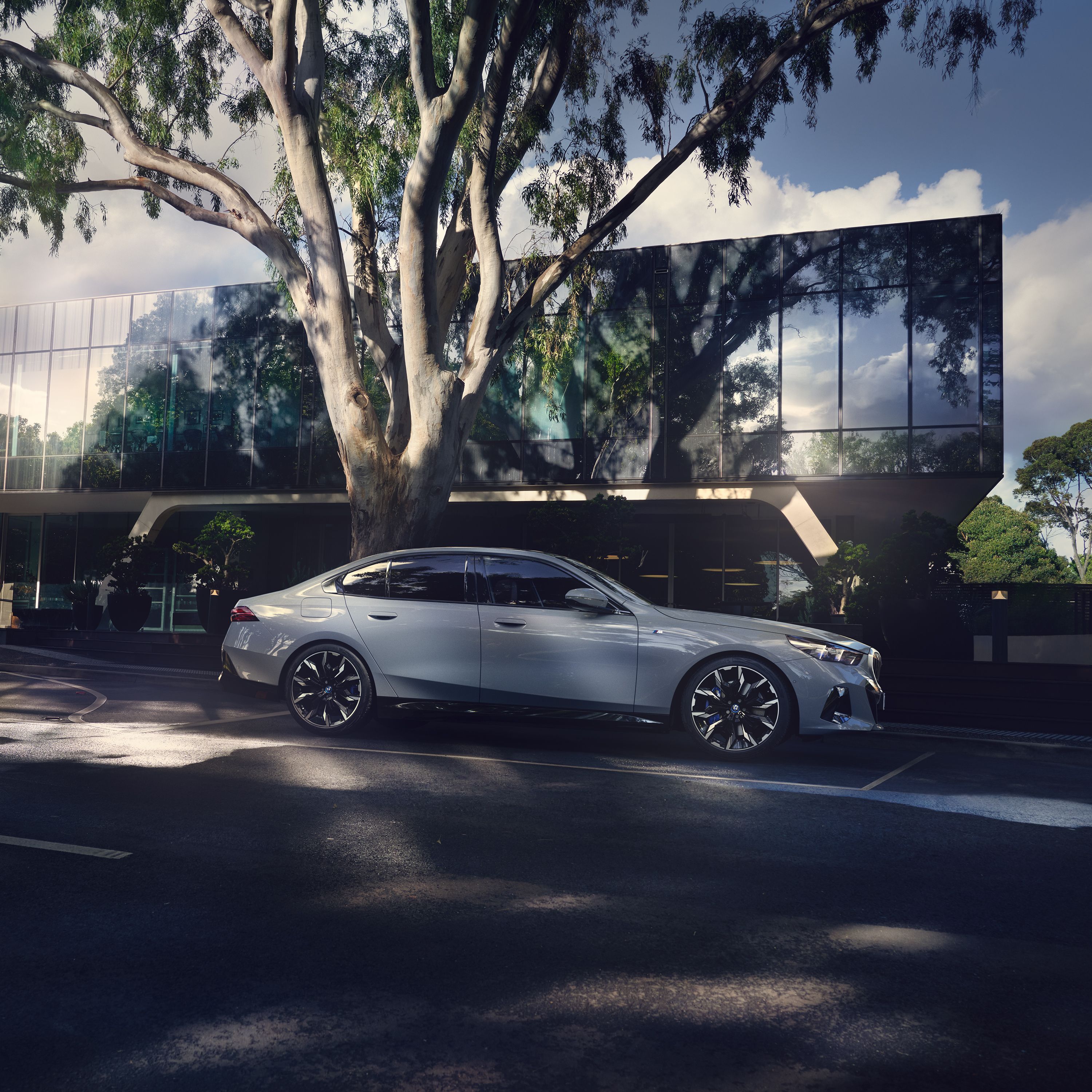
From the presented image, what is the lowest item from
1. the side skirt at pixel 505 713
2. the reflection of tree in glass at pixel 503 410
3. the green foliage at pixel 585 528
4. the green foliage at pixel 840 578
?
the side skirt at pixel 505 713

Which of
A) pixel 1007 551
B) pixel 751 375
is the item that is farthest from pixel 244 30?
pixel 1007 551

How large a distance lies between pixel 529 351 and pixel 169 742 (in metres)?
12.3

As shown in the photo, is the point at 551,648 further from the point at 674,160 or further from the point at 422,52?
the point at 674,160

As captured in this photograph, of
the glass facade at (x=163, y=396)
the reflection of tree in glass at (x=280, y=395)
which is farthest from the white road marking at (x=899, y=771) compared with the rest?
the reflection of tree in glass at (x=280, y=395)

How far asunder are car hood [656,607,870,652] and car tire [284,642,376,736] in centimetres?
253

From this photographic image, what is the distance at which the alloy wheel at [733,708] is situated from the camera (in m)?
7.47

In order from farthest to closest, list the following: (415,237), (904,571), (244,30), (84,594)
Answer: (84,594) < (904,571) < (244,30) < (415,237)

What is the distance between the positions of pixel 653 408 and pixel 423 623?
47.0 feet

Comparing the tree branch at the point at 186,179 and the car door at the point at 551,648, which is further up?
the tree branch at the point at 186,179

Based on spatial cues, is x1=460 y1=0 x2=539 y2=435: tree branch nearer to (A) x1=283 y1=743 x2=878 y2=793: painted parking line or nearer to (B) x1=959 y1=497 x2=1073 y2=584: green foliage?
(A) x1=283 y1=743 x2=878 y2=793: painted parking line

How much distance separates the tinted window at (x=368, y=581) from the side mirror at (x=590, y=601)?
1.65 metres

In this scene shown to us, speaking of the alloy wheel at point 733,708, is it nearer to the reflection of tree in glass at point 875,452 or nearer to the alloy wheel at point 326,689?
the alloy wheel at point 326,689

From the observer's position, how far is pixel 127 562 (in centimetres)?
2175

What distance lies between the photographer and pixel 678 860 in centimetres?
473
